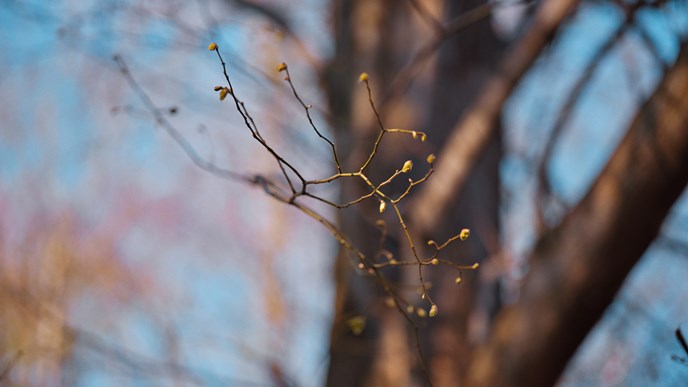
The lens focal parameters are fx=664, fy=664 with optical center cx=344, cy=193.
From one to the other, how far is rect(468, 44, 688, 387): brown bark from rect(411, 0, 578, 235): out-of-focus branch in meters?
0.45

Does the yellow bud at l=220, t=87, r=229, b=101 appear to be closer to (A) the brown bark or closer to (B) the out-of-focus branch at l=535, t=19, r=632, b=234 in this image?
(A) the brown bark

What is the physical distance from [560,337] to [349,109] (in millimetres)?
1145

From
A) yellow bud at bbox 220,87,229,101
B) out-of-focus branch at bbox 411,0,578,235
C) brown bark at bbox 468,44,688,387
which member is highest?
out-of-focus branch at bbox 411,0,578,235

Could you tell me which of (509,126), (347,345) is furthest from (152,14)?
(509,126)

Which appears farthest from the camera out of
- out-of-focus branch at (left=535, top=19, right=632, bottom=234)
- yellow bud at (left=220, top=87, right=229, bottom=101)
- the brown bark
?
out-of-focus branch at (left=535, top=19, right=632, bottom=234)

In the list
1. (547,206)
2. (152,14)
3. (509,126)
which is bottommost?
(547,206)

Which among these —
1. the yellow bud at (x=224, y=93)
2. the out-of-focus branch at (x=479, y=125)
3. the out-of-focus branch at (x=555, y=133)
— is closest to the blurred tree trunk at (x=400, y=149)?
the out-of-focus branch at (x=479, y=125)

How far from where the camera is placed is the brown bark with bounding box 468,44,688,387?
1.28 meters

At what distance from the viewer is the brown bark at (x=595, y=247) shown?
1.28 m

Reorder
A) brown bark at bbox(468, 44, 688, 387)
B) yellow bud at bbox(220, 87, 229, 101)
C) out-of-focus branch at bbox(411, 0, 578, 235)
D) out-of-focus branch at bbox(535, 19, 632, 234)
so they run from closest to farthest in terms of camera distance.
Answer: yellow bud at bbox(220, 87, 229, 101) < brown bark at bbox(468, 44, 688, 387) < out-of-focus branch at bbox(411, 0, 578, 235) < out-of-focus branch at bbox(535, 19, 632, 234)

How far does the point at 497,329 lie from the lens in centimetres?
164

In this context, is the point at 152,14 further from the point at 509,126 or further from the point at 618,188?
the point at 509,126

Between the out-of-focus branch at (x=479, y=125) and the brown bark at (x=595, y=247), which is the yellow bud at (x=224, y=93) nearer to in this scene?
the brown bark at (x=595, y=247)

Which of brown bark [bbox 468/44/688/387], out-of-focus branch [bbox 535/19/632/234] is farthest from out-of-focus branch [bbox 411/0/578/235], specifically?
brown bark [bbox 468/44/688/387]
